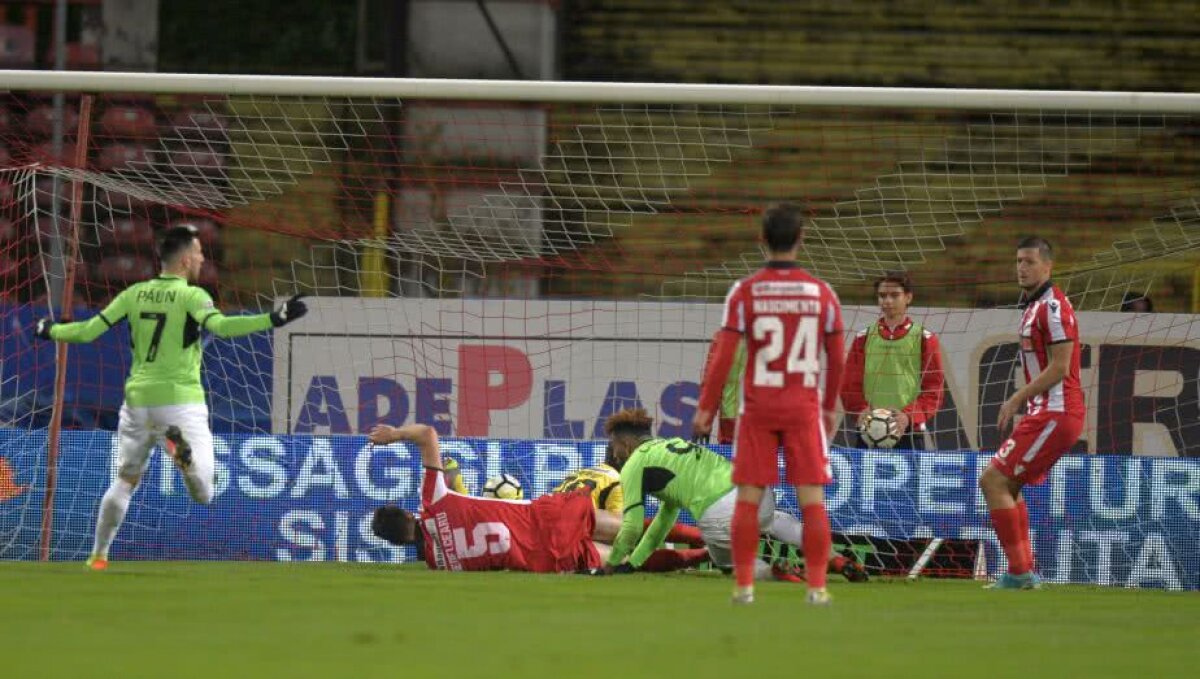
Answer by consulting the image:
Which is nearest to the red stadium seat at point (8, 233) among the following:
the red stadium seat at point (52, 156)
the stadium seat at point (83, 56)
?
the red stadium seat at point (52, 156)

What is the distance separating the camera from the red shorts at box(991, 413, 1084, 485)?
32.0 feet

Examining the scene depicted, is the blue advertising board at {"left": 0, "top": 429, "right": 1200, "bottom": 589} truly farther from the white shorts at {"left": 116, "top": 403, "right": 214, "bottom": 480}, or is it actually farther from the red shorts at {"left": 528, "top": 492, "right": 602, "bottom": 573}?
the white shorts at {"left": 116, "top": 403, "right": 214, "bottom": 480}

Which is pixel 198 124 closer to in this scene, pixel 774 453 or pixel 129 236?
pixel 129 236

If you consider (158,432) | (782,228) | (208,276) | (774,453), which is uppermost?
(208,276)

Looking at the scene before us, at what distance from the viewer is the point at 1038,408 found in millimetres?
9844

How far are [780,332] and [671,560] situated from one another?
334 centimetres

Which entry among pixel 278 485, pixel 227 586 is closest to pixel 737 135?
pixel 278 485

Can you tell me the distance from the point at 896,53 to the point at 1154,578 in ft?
28.8

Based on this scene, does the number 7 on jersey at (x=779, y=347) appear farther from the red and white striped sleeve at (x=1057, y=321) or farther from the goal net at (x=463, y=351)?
the goal net at (x=463, y=351)

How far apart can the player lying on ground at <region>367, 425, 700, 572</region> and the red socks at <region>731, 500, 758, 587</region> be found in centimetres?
292

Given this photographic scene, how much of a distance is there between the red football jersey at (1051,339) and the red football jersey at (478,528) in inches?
125

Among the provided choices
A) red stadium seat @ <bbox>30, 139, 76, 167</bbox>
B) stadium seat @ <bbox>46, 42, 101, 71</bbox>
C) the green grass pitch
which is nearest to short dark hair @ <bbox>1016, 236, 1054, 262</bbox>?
the green grass pitch

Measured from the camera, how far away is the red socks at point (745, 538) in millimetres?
7922

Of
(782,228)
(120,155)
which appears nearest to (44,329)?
(782,228)
